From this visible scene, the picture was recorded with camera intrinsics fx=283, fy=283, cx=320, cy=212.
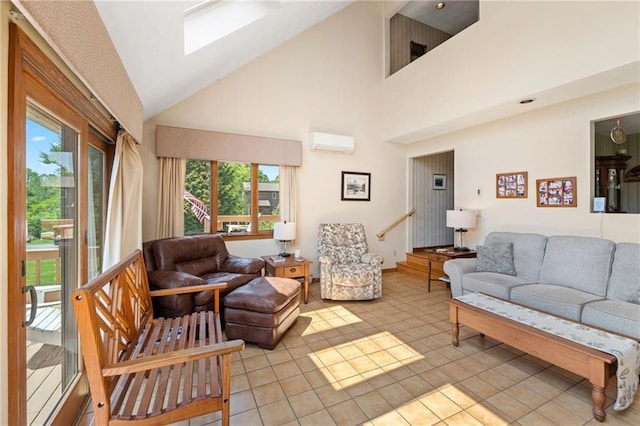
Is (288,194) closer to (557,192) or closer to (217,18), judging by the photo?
(217,18)

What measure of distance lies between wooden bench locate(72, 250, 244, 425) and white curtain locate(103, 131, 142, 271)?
502 mm

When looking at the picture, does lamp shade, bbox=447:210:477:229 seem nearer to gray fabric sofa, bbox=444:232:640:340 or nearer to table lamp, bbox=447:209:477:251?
table lamp, bbox=447:209:477:251

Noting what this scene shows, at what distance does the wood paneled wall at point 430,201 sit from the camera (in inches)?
233

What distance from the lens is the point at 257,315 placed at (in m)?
2.62

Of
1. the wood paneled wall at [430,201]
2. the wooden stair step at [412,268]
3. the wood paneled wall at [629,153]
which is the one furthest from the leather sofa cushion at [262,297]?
the wood paneled wall at [629,153]

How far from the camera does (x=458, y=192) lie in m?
4.91

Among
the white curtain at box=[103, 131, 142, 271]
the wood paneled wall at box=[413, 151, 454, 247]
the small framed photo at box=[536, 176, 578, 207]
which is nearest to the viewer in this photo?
the white curtain at box=[103, 131, 142, 271]

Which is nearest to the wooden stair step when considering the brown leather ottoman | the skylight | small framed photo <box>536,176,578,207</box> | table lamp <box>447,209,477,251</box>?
table lamp <box>447,209,477,251</box>

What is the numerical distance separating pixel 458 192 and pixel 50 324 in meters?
5.23

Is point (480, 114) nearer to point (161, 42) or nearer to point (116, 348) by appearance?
point (161, 42)

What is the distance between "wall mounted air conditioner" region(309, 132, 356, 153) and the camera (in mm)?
4656

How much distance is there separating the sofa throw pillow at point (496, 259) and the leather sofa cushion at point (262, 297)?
242 centimetres

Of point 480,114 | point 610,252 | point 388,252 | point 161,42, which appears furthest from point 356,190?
point 161,42

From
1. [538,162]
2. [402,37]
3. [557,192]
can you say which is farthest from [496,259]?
[402,37]
